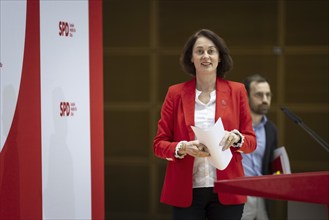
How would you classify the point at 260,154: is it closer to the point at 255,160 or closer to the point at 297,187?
the point at 255,160

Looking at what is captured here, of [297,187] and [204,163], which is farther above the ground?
[297,187]

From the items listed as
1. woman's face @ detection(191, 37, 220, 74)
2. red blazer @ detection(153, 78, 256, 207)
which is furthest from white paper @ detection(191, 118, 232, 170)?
woman's face @ detection(191, 37, 220, 74)

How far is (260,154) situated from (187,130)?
4.71 feet

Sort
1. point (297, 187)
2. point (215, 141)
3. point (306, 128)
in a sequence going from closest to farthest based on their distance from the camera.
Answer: point (297, 187), point (215, 141), point (306, 128)

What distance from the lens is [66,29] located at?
119 inches

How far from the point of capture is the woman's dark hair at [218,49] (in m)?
2.46

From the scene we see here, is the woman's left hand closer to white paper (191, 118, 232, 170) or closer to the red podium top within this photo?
white paper (191, 118, 232, 170)

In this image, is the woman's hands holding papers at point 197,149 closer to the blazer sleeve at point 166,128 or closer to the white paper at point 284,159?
the blazer sleeve at point 166,128

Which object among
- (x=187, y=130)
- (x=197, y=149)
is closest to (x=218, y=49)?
(x=187, y=130)

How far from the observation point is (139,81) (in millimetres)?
5926

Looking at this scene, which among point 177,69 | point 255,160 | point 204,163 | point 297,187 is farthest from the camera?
point 177,69

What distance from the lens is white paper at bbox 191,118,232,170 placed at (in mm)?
2164

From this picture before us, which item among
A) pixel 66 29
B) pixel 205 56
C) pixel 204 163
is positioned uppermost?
pixel 66 29

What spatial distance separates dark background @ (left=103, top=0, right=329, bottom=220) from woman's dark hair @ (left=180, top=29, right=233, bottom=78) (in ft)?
10.7
